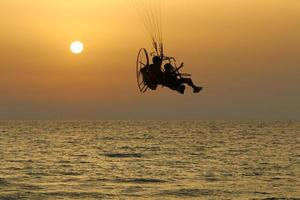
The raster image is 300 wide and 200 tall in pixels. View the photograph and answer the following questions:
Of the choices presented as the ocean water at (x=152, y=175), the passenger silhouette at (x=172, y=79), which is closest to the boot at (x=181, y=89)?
the passenger silhouette at (x=172, y=79)

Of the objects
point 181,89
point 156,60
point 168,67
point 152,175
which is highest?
point 152,175

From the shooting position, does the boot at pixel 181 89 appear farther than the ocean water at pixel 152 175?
No

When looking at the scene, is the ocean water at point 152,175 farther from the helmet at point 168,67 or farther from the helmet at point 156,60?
the helmet at point 156,60

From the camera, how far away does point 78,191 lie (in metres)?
46.9

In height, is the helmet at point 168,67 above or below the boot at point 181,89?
above

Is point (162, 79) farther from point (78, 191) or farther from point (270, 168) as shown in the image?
point (270, 168)

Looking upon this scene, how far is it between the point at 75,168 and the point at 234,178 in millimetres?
17496

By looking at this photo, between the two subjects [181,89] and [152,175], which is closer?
[181,89]

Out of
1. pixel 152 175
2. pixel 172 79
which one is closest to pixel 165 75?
pixel 172 79

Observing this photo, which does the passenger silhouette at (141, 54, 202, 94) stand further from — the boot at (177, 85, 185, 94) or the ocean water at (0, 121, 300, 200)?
the ocean water at (0, 121, 300, 200)

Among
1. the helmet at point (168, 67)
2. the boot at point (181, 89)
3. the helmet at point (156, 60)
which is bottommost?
the boot at point (181, 89)

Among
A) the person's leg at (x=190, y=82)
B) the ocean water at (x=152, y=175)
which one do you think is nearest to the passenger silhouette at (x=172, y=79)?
the person's leg at (x=190, y=82)

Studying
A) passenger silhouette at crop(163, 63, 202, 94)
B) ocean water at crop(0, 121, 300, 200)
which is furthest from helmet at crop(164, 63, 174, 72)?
ocean water at crop(0, 121, 300, 200)

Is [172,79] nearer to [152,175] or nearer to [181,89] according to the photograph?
[181,89]
